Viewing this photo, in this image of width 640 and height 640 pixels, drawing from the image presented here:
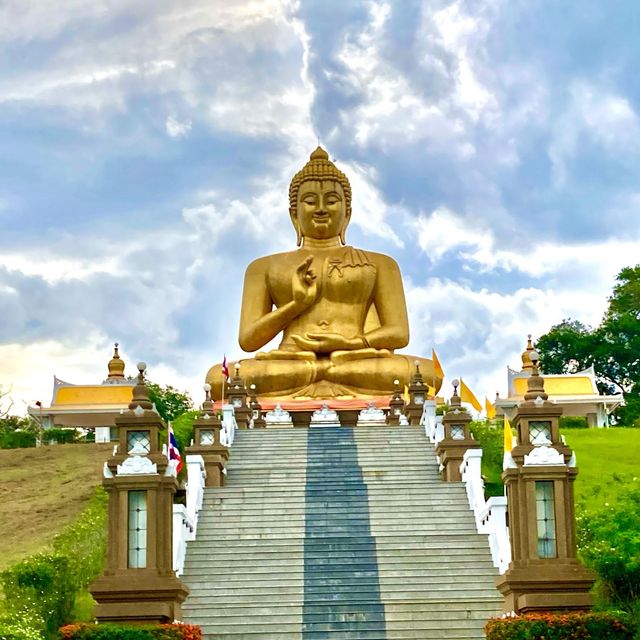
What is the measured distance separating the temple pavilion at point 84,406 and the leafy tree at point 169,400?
228 cm

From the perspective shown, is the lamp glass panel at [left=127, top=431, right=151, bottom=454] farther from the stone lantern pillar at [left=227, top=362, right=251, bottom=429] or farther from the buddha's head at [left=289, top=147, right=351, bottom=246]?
the buddha's head at [left=289, top=147, right=351, bottom=246]

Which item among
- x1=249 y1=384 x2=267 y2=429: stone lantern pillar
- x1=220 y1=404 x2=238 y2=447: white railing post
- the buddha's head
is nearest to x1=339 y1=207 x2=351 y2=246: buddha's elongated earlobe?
the buddha's head

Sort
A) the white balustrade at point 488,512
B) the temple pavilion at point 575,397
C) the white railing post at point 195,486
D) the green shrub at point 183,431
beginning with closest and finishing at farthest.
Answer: the white balustrade at point 488,512 → the white railing post at point 195,486 → the green shrub at point 183,431 → the temple pavilion at point 575,397

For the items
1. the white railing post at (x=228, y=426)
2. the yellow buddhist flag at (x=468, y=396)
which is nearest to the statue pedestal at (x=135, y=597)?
the white railing post at (x=228, y=426)

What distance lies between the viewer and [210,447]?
70.3 ft

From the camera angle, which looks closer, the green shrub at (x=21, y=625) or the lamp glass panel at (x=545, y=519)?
the green shrub at (x=21, y=625)

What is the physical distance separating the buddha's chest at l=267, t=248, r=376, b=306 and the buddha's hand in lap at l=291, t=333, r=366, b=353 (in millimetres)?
1349

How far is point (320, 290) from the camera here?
32688 millimetres

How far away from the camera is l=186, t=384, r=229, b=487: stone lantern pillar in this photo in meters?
21.2

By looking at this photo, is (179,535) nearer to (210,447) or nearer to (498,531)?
(210,447)

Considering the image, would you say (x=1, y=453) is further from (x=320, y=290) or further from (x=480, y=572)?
(x=480, y=572)

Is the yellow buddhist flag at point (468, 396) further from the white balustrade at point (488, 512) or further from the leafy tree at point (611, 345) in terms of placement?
the leafy tree at point (611, 345)

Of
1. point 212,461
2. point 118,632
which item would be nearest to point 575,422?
point 212,461

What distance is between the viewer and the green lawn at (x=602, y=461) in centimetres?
2280
